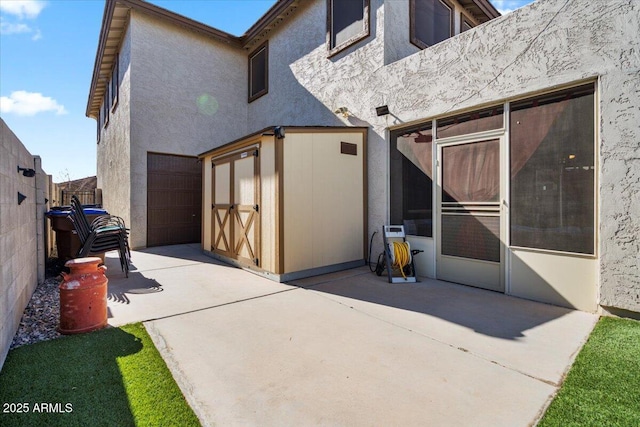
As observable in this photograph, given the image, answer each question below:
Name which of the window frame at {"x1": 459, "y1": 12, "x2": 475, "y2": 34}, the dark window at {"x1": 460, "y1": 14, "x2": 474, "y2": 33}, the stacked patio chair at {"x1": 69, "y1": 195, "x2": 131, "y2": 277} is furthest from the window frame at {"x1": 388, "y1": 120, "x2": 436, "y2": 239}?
the stacked patio chair at {"x1": 69, "y1": 195, "x2": 131, "y2": 277}

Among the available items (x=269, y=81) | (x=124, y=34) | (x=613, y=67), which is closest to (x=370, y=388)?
(x=613, y=67)

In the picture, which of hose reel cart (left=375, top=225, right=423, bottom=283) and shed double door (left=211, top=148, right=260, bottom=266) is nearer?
hose reel cart (left=375, top=225, right=423, bottom=283)

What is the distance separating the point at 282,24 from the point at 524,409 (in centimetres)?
1001

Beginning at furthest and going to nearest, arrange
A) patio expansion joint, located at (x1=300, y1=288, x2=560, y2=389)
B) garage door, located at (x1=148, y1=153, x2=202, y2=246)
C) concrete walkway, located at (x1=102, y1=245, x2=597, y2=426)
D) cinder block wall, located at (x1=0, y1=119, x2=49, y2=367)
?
1. garage door, located at (x1=148, y1=153, x2=202, y2=246)
2. cinder block wall, located at (x1=0, y1=119, x2=49, y2=367)
3. patio expansion joint, located at (x1=300, y1=288, x2=560, y2=389)
4. concrete walkway, located at (x1=102, y1=245, x2=597, y2=426)

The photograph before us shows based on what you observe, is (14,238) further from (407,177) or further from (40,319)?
(407,177)

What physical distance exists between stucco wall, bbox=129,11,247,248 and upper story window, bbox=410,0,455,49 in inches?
247

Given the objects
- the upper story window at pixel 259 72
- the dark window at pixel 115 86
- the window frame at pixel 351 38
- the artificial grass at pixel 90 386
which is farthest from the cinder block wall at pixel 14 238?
the upper story window at pixel 259 72

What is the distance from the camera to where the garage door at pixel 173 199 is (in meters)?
8.93

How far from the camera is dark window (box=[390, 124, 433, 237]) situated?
5.44 meters

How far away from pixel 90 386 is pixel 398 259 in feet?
14.2

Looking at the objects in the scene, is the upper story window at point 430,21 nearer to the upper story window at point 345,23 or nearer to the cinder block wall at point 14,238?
the upper story window at point 345,23

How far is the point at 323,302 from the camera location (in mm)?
4164

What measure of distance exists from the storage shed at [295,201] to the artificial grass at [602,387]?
12.5 feet

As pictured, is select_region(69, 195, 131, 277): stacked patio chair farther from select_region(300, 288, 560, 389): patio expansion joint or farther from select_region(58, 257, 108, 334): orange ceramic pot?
select_region(300, 288, 560, 389): patio expansion joint
